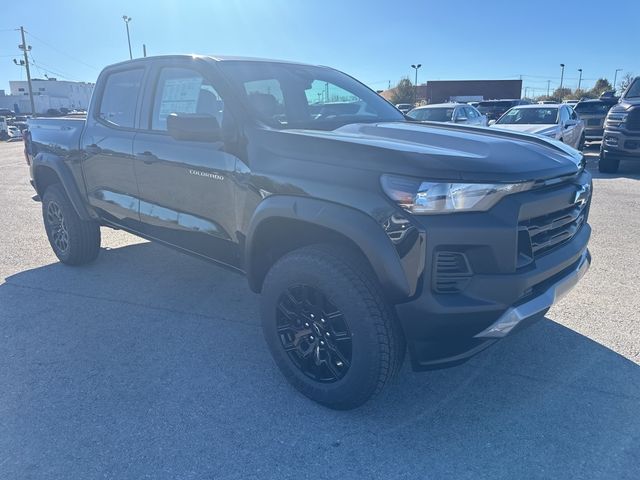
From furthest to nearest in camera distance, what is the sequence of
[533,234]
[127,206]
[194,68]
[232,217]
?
[127,206] → [194,68] → [232,217] → [533,234]

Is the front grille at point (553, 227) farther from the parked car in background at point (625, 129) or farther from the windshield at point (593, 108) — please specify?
the windshield at point (593, 108)

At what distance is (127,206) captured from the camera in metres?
4.09

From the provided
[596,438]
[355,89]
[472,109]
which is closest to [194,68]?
[355,89]

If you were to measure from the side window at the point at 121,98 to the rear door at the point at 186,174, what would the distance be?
0.27m

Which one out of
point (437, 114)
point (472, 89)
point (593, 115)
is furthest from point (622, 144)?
point (472, 89)

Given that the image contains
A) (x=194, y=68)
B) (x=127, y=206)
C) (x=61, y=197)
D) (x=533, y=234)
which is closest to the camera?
(x=533, y=234)

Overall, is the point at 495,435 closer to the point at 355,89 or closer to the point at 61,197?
the point at 355,89

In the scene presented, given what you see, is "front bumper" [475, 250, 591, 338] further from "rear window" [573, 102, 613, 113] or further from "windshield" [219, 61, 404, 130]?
"rear window" [573, 102, 613, 113]

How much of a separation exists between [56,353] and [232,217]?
5.09 ft

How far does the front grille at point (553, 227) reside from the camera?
8.04 ft

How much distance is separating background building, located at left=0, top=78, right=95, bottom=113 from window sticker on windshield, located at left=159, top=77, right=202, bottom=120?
74398 millimetres

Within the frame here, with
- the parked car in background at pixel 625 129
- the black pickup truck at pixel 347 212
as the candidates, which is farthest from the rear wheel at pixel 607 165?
the black pickup truck at pixel 347 212

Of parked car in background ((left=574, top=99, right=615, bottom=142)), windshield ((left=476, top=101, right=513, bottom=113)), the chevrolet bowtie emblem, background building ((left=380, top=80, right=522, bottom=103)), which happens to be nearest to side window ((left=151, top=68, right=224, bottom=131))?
the chevrolet bowtie emblem

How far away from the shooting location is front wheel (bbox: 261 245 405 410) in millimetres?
2428
